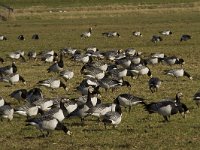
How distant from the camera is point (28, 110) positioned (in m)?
16.1

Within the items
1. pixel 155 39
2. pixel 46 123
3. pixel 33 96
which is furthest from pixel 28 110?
pixel 155 39

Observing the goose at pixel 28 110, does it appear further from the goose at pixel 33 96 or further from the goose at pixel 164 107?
the goose at pixel 164 107

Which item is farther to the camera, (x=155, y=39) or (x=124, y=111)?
(x=155, y=39)

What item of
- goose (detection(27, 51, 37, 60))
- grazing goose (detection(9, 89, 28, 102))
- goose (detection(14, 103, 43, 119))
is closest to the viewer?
goose (detection(14, 103, 43, 119))

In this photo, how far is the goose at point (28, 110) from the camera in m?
16.1

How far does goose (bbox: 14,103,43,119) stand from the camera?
52.7ft

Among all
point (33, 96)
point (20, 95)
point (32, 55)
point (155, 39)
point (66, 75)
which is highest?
point (33, 96)

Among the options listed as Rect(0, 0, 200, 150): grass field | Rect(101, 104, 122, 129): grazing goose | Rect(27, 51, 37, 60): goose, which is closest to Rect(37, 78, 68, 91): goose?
Rect(0, 0, 200, 150): grass field

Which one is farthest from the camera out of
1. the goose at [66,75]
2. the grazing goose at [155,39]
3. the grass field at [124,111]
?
the grazing goose at [155,39]

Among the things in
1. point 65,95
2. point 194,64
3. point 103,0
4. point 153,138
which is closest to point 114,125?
point 153,138

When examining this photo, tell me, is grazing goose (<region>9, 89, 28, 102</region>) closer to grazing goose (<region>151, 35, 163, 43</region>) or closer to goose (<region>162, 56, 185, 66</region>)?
goose (<region>162, 56, 185, 66</region>)

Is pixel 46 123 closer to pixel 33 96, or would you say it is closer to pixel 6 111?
pixel 6 111

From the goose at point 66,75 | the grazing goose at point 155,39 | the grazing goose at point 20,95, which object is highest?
the grazing goose at point 20,95

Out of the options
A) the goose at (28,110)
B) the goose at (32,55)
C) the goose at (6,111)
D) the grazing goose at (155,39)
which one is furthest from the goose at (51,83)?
the grazing goose at (155,39)
